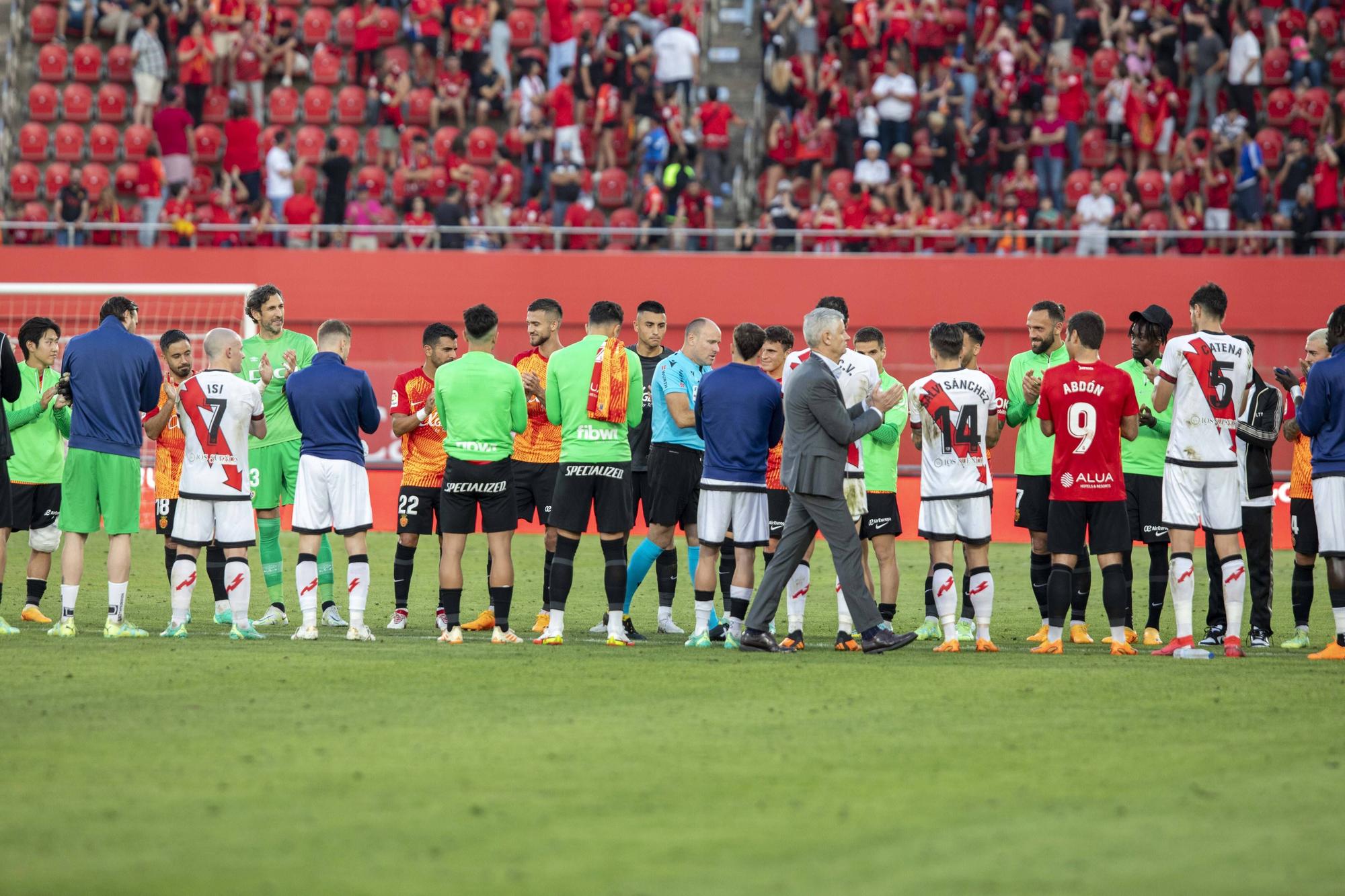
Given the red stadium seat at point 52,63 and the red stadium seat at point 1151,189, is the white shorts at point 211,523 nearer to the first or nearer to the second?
the red stadium seat at point 1151,189

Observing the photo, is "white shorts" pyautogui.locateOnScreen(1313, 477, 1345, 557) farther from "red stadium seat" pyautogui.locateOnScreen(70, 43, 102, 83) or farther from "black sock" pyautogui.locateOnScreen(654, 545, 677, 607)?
"red stadium seat" pyautogui.locateOnScreen(70, 43, 102, 83)

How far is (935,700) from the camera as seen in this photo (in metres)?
8.34

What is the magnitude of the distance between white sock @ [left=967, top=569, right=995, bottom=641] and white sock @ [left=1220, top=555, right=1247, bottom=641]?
5.08 feet

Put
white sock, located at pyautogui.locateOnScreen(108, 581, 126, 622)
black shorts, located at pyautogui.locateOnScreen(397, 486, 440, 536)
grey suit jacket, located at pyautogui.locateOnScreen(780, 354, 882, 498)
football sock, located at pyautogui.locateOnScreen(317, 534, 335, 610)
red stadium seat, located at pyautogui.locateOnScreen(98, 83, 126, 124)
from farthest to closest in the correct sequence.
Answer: red stadium seat, located at pyautogui.locateOnScreen(98, 83, 126, 124), football sock, located at pyautogui.locateOnScreen(317, 534, 335, 610), black shorts, located at pyautogui.locateOnScreen(397, 486, 440, 536), white sock, located at pyautogui.locateOnScreen(108, 581, 126, 622), grey suit jacket, located at pyautogui.locateOnScreen(780, 354, 882, 498)

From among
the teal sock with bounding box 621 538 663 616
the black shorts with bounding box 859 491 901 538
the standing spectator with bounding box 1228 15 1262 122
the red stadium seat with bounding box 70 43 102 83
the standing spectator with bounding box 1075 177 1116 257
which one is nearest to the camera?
the teal sock with bounding box 621 538 663 616

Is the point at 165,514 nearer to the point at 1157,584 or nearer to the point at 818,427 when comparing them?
the point at 818,427

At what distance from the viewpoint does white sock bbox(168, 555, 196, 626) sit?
10703 mm

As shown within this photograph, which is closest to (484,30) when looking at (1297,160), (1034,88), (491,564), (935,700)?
(1034,88)

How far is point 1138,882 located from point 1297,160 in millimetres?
21860

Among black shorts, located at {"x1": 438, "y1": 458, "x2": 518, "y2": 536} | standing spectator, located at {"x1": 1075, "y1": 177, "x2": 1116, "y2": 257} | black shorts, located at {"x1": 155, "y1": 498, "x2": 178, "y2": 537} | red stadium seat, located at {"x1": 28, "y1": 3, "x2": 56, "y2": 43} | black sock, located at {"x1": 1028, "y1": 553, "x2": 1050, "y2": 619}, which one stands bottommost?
black sock, located at {"x1": 1028, "y1": 553, "x2": 1050, "y2": 619}

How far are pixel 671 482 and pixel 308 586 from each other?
2.70m

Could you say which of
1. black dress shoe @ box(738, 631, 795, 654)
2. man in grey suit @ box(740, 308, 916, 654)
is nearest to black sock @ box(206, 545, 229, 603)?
black dress shoe @ box(738, 631, 795, 654)

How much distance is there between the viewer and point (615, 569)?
10.6 meters

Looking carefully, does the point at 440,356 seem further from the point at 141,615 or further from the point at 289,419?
the point at 141,615
